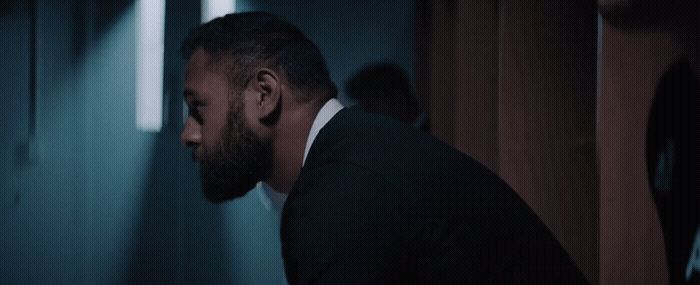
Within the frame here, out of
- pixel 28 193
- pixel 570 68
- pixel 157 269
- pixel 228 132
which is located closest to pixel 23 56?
pixel 28 193

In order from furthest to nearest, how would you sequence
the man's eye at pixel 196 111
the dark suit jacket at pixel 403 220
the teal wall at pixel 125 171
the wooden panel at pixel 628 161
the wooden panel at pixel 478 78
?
the teal wall at pixel 125 171 → the wooden panel at pixel 478 78 → the man's eye at pixel 196 111 → the wooden panel at pixel 628 161 → the dark suit jacket at pixel 403 220

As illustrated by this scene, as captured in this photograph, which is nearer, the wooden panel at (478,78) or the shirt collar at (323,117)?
the shirt collar at (323,117)

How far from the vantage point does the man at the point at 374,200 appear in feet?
2.83

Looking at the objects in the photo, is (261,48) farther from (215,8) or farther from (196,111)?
(215,8)

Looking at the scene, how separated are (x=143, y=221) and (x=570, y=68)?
8.52 ft

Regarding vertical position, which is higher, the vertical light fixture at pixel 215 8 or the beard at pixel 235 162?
the beard at pixel 235 162

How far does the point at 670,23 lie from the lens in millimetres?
997

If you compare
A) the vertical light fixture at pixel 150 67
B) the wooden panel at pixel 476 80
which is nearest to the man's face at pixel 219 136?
the wooden panel at pixel 476 80

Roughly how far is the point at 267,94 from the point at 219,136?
0.43 feet

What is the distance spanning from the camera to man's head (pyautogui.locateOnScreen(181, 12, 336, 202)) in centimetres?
121

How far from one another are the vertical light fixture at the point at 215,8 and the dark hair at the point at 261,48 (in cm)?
225

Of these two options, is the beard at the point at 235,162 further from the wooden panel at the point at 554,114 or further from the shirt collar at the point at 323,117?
the wooden panel at the point at 554,114

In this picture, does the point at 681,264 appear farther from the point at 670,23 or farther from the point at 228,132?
the point at 228,132

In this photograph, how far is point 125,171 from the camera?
3.53m
